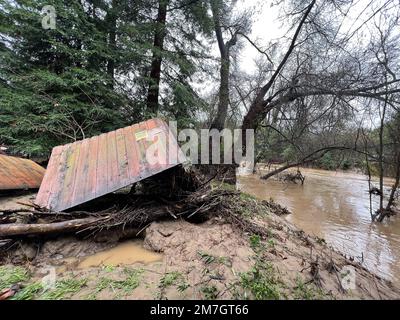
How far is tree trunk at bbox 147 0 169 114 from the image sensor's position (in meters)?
6.95

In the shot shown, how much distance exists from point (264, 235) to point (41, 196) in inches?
126

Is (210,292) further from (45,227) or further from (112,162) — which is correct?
(112,162)

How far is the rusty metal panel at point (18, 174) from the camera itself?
3.89 m

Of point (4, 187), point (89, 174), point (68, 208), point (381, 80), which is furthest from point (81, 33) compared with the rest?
point (381, 80)

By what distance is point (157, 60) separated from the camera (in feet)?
23.7

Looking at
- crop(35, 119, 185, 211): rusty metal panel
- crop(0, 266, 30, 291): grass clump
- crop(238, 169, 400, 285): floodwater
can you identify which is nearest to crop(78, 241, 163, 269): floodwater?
crop(0, 266, 30, 291): grass clump

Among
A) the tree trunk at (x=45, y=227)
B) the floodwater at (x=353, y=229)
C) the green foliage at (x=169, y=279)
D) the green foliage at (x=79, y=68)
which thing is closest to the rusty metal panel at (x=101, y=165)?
the tree trunk at (x=45, y=227)

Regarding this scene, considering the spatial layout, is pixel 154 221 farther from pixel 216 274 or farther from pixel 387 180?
pixel 387 180

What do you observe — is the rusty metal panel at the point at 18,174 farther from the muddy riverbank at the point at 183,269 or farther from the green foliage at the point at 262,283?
the green foliage at the point at 262,283

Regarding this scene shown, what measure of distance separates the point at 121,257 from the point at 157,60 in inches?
260

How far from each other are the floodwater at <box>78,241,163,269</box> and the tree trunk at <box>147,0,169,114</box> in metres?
5.45

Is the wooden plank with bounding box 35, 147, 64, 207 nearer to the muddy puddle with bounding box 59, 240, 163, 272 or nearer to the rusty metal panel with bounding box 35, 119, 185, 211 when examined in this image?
the rusty metal panel with bounding box 35, 119, 185, 211

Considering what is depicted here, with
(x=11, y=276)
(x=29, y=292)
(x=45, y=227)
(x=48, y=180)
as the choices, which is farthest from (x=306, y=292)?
(x=48, y=180)

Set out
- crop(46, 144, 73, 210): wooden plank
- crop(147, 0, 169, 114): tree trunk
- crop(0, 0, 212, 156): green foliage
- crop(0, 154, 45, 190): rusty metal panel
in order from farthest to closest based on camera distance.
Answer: crop(147, 0, 169, 114): tree trunk
crop(0, 0, 212, 156): green foliage
crop(0, 154, 45, 190): rusty metal panel
crop(46, 144, 73, 210): wooden plank
